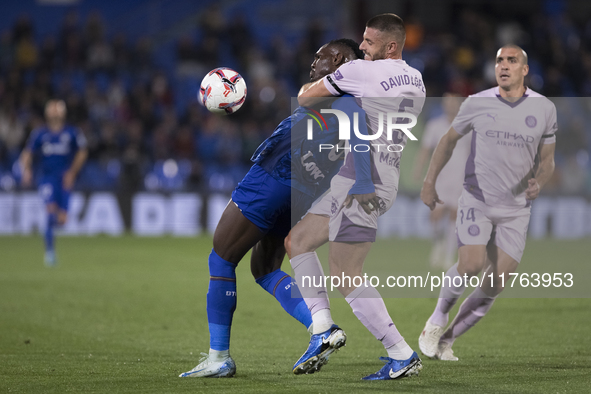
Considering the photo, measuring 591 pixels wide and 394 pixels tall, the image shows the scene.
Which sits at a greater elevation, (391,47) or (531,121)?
(391,47)

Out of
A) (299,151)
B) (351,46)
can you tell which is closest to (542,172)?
(351,46)

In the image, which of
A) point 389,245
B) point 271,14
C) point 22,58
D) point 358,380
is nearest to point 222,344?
point 358,380

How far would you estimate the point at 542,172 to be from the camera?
5.46 metres

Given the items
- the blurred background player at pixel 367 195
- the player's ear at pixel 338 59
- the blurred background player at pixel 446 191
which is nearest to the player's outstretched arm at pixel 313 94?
the blurred background player at pixel 367 195

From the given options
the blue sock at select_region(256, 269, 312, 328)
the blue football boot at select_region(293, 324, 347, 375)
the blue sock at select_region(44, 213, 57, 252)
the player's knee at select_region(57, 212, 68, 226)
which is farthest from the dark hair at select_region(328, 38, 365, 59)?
the player's knee at select_region(57, 212, 68, 226)

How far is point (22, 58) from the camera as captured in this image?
19.9 meters

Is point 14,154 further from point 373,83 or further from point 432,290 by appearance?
point 373,83

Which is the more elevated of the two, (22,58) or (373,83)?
(22,58)

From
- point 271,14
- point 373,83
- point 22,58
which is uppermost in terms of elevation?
point 271,14

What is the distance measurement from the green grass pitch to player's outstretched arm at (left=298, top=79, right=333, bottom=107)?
1.62m

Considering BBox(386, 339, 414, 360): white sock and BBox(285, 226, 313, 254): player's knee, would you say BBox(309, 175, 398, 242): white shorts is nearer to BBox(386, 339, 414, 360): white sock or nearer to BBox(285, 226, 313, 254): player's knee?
BBox(285, 226, 313, 254): player's knee

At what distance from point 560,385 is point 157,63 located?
1887cm

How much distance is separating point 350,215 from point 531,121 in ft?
5.66

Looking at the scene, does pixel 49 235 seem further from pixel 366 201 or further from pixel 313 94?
pixel 366 201
